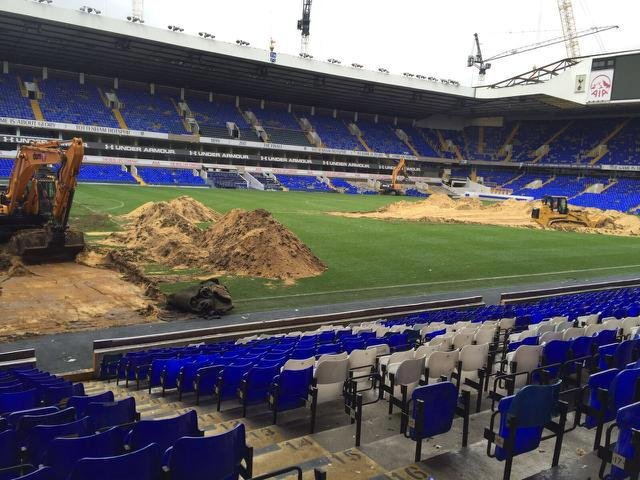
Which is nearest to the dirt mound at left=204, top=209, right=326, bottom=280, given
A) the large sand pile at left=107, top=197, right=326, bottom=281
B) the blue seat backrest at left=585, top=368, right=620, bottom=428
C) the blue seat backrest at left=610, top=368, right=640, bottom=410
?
the large sand pile at left=107, top=197, right=326, bottom=281

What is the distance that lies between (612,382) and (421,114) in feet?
298

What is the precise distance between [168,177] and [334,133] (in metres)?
31.6

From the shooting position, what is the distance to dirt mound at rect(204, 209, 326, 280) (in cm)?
2080

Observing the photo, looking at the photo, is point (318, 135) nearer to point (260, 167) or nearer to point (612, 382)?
point (260, 167)

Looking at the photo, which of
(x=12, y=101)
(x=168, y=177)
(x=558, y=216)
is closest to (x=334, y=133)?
(x=168, y=177)

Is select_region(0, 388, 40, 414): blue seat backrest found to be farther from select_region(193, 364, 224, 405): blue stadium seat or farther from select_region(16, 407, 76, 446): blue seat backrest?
select_region(193, 364, 224, 405): blue stadium seat

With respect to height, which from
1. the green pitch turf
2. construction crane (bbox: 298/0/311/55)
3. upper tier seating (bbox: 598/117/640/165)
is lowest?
the green pitch turf

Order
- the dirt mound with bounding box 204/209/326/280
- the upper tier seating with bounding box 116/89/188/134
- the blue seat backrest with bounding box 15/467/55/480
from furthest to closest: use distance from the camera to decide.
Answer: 1. the upper tier seating with bounding box 116/89/188/134
2. the dirt mound with bounding box 204/209/326/280
3. the blue seat backrest with bounding box 15/467/55/480

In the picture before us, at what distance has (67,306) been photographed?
15445 mm

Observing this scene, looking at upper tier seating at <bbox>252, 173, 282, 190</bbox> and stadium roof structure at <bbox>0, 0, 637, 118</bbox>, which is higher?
stadium roof structure at <bbox>0, 0, 637, 118</bbox>

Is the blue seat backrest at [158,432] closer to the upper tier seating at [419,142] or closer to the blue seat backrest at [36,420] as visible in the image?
the blue seat backrest at [36,420]

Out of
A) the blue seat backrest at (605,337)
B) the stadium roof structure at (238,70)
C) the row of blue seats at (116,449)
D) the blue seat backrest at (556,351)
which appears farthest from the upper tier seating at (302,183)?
the row of blue seats at (116,449)

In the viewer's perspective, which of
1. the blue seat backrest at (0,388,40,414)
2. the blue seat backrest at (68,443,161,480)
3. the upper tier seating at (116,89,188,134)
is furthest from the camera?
the upper tier seating at (116,89,188,134)

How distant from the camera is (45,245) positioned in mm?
19906
